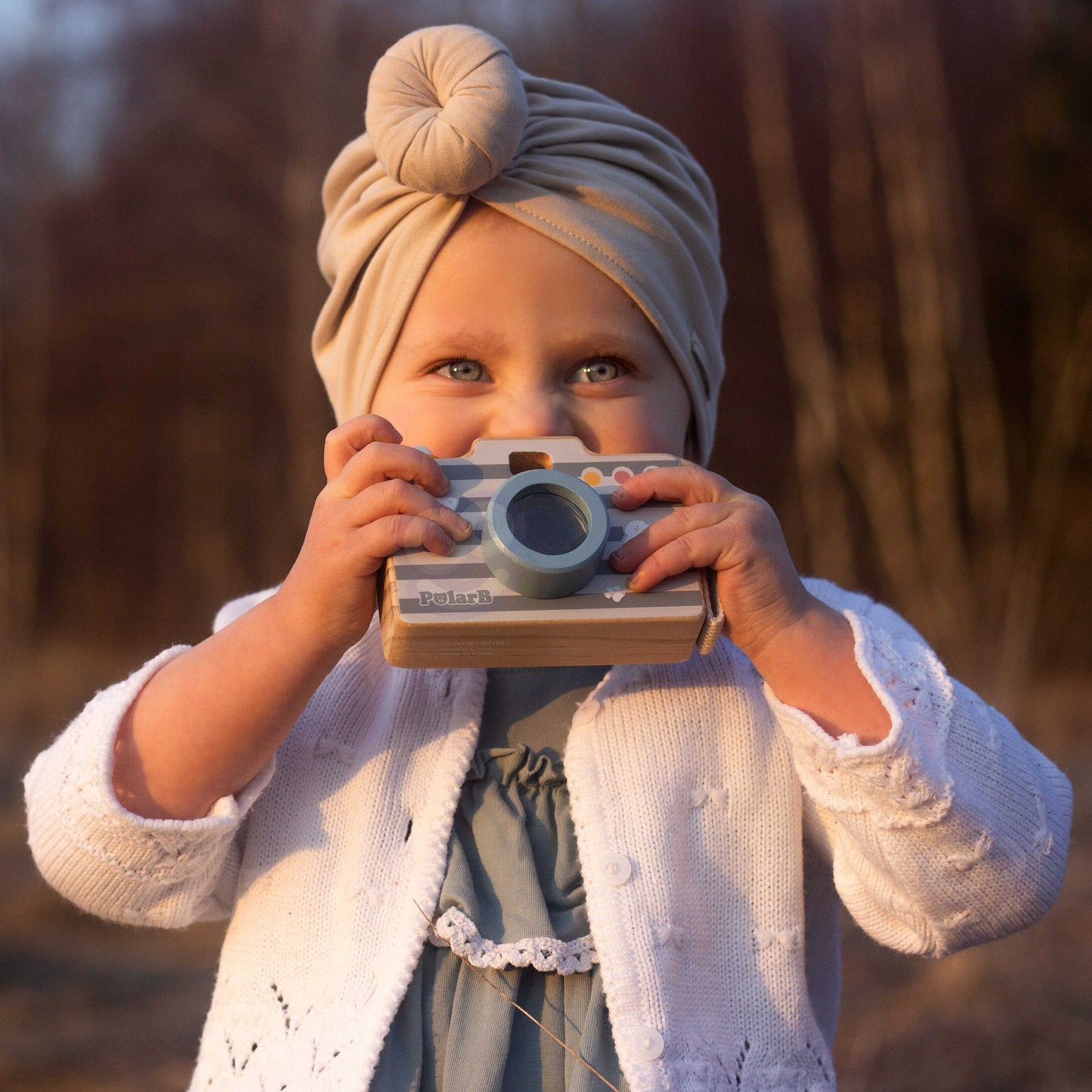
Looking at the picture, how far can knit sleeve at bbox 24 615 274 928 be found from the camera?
3.28 ft

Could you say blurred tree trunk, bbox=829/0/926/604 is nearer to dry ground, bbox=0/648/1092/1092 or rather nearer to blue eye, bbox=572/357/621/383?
dry ground, bbox=0/648/1092/1092

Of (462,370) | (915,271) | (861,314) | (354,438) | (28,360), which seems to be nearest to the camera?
(354,438)

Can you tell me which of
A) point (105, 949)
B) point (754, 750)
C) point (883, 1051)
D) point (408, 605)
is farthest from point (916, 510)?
point (408, 605)

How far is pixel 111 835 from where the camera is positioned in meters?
1.00

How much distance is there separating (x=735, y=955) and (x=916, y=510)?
3.24m

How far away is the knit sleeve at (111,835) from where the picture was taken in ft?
3.28

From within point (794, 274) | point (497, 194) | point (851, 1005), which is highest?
point (497, 194)

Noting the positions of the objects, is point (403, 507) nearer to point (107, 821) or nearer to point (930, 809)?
point (107, 821)

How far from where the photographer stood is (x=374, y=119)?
120 cm

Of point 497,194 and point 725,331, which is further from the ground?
point 497,194

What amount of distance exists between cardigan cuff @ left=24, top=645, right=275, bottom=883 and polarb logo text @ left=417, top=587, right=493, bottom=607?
271 millimetres

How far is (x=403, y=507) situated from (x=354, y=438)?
4.8 inches

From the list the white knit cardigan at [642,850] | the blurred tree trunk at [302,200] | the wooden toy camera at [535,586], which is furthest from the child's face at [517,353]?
the blurred tree trunk at [302,200]

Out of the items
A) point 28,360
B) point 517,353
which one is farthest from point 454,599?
point 28,360
